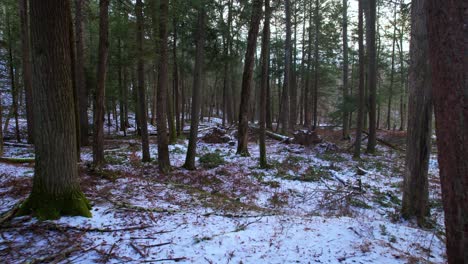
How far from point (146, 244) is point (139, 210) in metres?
1.45

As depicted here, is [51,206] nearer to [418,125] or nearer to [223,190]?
[223,190]

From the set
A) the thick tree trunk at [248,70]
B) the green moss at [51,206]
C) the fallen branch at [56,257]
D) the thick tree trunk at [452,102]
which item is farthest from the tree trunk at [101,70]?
the thick tree trunk at [452,102]

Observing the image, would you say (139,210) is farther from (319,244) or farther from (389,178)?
(389,178)

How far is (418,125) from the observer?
211 inches

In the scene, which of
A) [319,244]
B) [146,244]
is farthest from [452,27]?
[146,244]

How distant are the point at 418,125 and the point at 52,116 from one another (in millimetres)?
6531

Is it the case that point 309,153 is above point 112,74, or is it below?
below

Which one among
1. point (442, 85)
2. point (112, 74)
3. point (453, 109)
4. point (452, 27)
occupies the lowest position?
point (453, 109)

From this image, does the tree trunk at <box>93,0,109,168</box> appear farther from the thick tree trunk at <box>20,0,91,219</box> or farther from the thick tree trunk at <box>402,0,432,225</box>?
the thick tree trunk at <box>402,0,432,225</box>

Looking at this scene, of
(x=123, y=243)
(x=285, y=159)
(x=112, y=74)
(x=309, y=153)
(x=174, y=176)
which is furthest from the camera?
(x=112, y=74)

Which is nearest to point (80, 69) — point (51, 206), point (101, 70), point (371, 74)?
point (101, 70)

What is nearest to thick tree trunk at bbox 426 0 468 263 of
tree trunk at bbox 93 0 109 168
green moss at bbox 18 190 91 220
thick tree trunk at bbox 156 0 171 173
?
green moss at bbox 18 190 91 220

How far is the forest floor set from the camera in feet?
12.1

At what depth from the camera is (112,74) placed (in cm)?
1836
